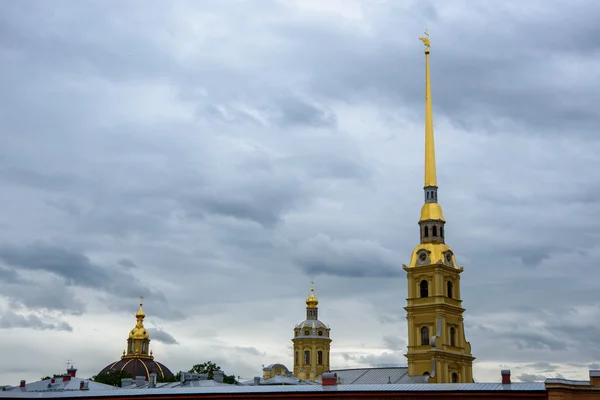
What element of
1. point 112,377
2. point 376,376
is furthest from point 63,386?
point 112,377

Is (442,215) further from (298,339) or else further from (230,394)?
(230,394)

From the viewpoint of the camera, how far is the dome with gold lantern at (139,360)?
5561 inches

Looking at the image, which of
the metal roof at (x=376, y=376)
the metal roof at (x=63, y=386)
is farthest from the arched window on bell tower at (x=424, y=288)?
the metal roof at (x=63, y=386)

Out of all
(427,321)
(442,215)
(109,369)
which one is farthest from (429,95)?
(109,369)

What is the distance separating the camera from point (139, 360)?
479ft

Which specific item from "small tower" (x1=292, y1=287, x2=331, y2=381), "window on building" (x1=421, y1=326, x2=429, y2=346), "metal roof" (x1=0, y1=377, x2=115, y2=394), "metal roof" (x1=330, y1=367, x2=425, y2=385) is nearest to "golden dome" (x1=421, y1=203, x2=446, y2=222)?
"window on building" (x1=421, y1=326, x2=429, y2=346)

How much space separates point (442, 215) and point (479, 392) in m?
58.6

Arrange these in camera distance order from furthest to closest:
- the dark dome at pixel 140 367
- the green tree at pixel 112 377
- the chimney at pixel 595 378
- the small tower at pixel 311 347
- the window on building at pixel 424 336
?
1. the dark dome at pixel 140 367
2. the small tower at pixel 311 347
3. the green tree at pixel 112 377
4. the window on building at pixel 424 336
5. the chimney at pixel 595 378

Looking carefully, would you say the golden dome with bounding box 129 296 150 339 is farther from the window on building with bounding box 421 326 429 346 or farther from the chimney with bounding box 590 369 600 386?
the chimney with bounding box 590 369 600 386

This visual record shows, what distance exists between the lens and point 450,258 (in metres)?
106

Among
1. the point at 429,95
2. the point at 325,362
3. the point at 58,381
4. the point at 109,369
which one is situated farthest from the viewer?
the point at 109,369

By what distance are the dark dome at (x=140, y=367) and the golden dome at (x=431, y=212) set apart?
52559 mm

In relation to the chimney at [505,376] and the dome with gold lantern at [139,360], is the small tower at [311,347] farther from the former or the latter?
the chimney at [505,376]

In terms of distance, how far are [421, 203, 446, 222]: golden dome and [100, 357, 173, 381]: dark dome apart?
172ft
